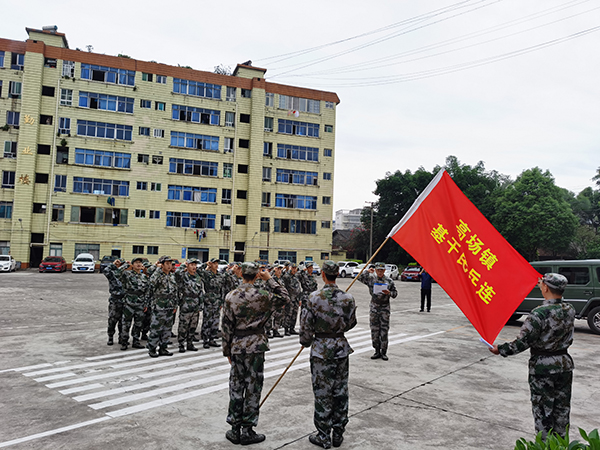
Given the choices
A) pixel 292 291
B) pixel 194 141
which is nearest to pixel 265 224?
pixel 194 141

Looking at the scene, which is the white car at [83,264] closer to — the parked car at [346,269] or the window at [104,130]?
the window at [104,130]

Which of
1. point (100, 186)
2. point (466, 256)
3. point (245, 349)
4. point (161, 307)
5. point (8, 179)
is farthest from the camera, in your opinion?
point (100, 186)

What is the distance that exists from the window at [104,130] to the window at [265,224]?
16.1 meters

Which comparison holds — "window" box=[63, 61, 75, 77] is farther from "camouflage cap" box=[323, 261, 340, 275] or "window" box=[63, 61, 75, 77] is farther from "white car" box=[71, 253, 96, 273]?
"camouflage cap" box=[323, 261, 340, 275]

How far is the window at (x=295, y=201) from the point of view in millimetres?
48797

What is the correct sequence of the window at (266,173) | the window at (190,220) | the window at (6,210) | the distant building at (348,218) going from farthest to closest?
the distant building at (348,218), the window at (266,173), the window at (190,220), the window at (6,210)

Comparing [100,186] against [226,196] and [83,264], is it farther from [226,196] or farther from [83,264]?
[226,196]

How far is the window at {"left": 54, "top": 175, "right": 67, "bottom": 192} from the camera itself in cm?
4125

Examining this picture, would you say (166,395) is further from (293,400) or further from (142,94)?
(142,94)

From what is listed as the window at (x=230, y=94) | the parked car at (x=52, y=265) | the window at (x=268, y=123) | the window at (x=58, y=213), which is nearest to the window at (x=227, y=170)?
the window at (x=268, y=123)

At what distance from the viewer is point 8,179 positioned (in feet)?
132

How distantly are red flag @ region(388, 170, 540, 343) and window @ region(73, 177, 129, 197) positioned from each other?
4226 centimetres

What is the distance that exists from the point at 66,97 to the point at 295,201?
25.4m

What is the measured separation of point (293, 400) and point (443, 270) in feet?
9.46
